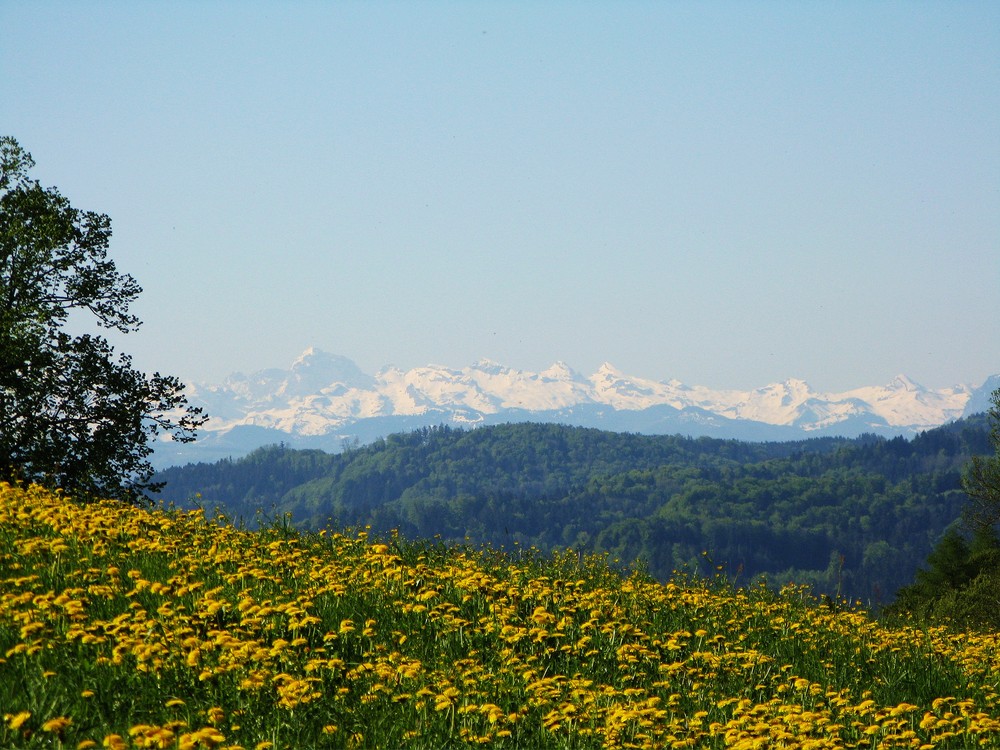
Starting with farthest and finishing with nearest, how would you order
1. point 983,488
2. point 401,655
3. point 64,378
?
point 983,488 → point 64,378 → point 401,655

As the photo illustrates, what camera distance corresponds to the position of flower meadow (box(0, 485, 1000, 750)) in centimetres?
649

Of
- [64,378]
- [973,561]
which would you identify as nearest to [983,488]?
[973,561]

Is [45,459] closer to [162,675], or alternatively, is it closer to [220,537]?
[220,537]

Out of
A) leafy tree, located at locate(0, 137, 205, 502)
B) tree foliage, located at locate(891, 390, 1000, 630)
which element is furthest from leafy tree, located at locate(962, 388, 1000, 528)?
leafy tree, located at locate(0, 137, 205, 502)

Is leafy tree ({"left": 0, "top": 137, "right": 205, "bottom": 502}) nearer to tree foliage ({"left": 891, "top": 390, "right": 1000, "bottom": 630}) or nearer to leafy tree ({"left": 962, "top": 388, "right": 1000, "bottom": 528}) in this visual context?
tree foliage ({"left": 891, "top": 390, "right": 1000, "bottom": 630})

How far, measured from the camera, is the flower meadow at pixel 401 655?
649 cm

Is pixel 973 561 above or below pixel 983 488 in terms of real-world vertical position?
below

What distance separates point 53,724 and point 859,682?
7.71 m

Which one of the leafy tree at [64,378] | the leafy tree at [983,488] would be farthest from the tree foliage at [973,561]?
the leafy tree at [64,378]

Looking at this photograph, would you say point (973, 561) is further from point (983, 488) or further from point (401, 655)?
point (401, 655)

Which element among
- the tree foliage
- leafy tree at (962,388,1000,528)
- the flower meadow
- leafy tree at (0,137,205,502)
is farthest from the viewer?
leafy tree at (962,388,1000,528)

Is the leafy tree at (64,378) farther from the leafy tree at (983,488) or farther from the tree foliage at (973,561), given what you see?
the leafy tree at (983,488)

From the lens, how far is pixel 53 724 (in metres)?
5.32

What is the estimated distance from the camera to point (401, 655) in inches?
313
